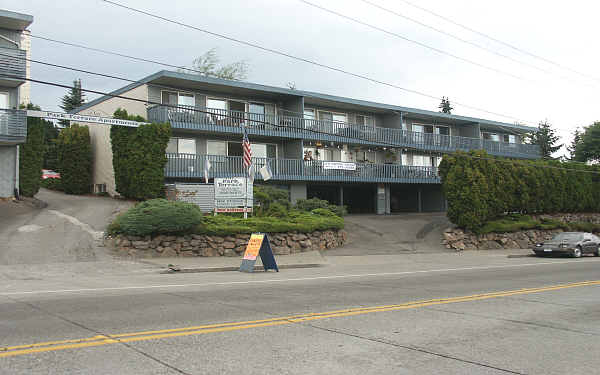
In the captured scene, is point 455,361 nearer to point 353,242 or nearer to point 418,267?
point 418,267

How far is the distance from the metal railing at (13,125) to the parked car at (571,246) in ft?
84.7

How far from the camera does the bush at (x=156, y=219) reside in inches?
739

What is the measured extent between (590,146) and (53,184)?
182 feet

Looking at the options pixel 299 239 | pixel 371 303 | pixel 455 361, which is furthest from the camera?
pixel 299 239

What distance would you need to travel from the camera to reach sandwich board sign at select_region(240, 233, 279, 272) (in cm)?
1672

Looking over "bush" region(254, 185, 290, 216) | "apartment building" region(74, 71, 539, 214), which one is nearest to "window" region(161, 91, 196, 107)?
"apartment building" region(74, 71, 539, 214)

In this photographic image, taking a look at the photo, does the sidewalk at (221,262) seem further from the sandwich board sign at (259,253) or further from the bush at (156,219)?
the bush at (156,219)

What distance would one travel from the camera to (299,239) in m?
23.0

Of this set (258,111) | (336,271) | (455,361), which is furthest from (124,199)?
(455,361)

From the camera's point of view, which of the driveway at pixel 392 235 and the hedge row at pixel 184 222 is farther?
the driveway at pixel 392 235

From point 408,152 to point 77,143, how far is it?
80.4 ft

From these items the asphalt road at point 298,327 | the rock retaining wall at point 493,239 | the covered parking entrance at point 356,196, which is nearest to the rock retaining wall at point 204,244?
the asphalt road at point 298,327

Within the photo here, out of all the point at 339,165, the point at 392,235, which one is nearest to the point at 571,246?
the point at 392,235

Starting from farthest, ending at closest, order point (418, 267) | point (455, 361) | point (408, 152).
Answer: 1. point (408, 152)
2. point (418, 267)
3. point (455, 361)
